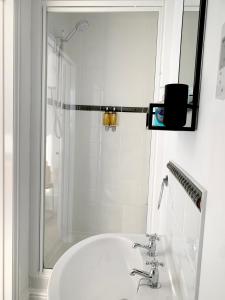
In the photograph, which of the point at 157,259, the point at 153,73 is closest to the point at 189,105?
the point at 157,259

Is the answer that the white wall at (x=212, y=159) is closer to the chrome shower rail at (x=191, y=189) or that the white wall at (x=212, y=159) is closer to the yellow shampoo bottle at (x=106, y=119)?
the chrome shower rail at (x=191, y=189)

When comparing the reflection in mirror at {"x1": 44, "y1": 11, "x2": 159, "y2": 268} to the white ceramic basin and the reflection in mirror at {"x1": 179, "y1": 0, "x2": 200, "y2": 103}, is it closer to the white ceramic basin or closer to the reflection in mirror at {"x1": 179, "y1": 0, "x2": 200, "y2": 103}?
the white ceramic basin

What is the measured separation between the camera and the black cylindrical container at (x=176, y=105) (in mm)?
878

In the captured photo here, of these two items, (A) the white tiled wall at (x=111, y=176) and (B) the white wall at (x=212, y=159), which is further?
(A) the white tiled wall at (x=111, y=176)

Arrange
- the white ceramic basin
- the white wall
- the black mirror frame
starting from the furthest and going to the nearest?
the white ceramic basin, the black mirror frame, the white wall

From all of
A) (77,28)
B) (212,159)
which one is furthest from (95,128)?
(212,159)

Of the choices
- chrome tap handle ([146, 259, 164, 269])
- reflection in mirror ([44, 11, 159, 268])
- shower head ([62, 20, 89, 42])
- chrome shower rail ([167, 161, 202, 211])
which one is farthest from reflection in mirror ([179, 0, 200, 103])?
shower head ([62, 20, 89, 42])

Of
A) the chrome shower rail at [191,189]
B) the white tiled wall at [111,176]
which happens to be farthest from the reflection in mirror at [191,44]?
the white tiled wall at [111,176]

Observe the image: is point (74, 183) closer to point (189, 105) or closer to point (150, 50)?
point (150, 50)

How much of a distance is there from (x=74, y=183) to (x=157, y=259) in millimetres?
1313

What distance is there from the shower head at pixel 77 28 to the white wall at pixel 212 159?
63.1 inches

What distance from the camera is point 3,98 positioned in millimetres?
1777

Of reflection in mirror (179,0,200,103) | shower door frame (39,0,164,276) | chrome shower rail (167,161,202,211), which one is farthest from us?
shower door frame (39,0,164,276)

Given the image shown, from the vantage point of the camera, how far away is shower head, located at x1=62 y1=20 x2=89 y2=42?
2.16 m
